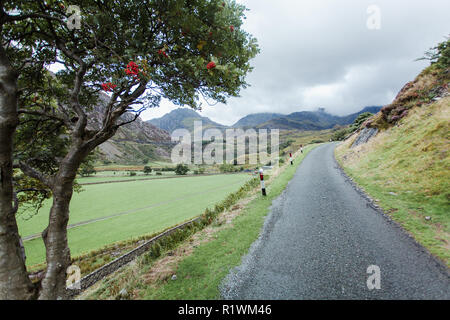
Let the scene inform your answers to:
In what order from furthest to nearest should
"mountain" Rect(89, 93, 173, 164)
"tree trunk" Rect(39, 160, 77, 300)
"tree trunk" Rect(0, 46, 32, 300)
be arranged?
"mountain" Rect(89, 93, 173, 164)
"tree trunk" Rect(39, 160, 77, 300)
"tree trunk" Rect(0, 46, 32, 300)

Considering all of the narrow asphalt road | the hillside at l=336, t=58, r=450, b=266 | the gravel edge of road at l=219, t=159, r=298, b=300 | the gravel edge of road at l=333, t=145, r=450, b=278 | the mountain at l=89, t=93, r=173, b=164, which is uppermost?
the mountain at l=89, t=93, r=173, b=164

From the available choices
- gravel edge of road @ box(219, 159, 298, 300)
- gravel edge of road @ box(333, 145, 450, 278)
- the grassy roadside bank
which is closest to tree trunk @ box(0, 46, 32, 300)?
the grassy roadside bank

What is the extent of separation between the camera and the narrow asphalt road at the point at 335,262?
104 inches

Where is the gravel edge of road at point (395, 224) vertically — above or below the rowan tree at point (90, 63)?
below

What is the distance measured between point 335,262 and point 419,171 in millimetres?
7302

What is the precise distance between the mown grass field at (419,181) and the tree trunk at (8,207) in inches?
293

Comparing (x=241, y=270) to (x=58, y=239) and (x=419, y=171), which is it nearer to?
(x=58, y=239)

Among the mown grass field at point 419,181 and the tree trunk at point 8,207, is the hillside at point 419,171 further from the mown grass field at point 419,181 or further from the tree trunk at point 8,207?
the tree trunk at point 8,207

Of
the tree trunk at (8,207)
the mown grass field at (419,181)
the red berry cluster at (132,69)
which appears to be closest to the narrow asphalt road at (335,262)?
the mown grass field at (419,181)

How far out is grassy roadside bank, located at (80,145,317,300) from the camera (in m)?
3.04

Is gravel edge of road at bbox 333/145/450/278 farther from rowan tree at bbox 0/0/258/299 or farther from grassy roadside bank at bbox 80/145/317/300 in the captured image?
rowan tree at bbox 0/0/258/299

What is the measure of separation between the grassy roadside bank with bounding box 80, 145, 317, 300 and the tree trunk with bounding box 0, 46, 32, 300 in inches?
50.4
